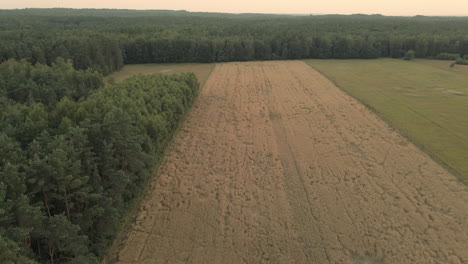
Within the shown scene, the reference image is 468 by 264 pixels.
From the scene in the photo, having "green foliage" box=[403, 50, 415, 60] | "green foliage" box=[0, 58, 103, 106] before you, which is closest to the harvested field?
"green foliage" box=[0, 58, 103, 106]

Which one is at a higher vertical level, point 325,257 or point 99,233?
point 99,233

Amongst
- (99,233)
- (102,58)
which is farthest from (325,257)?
(102,58)

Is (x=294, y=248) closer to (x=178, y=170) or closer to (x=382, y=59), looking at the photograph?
(x=178, y=170)

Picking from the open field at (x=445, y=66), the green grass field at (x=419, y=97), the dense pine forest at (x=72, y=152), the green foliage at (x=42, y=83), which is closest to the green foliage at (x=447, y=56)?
the open field at (x=445, y=66)

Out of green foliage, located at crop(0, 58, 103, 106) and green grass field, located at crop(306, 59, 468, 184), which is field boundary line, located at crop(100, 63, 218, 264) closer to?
green foliage, located at crop(0, 58, 103, 106)

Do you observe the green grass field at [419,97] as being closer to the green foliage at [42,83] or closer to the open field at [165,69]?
the open field at [165,69]

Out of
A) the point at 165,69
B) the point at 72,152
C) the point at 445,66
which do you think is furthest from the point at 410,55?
the point at 72,152
